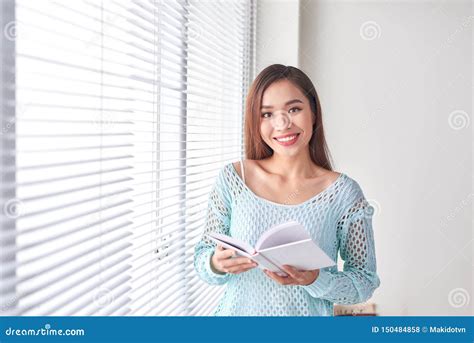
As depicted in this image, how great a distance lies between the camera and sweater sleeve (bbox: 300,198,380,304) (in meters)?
1.05

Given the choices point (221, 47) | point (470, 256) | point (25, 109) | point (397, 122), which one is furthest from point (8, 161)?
point (470, 256)

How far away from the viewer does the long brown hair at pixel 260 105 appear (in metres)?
1.16

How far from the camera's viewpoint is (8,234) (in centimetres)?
73

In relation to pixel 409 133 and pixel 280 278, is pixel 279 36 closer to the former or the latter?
pixel 409 133

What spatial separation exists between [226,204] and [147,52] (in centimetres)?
35

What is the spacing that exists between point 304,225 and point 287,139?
191 mm

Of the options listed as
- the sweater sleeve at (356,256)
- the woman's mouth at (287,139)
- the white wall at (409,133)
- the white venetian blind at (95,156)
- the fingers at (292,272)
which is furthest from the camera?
the white wall at (409,133)

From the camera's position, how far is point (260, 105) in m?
1.17

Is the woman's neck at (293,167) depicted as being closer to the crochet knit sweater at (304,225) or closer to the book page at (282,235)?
the crochet knit sweater at (304,225)

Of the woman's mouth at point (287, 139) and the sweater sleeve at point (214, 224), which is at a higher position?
the woman's mouth at point (287, 139)

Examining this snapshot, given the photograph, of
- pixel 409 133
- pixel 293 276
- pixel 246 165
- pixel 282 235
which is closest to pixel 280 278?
pixel 293 276

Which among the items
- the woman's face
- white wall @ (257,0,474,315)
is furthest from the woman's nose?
white wall @ (257,0,474,315)

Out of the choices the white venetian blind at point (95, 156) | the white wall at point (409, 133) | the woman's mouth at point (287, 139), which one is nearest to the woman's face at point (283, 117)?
the woman's mouth at point (287, 139)

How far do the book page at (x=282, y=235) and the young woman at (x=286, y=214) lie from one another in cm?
17
